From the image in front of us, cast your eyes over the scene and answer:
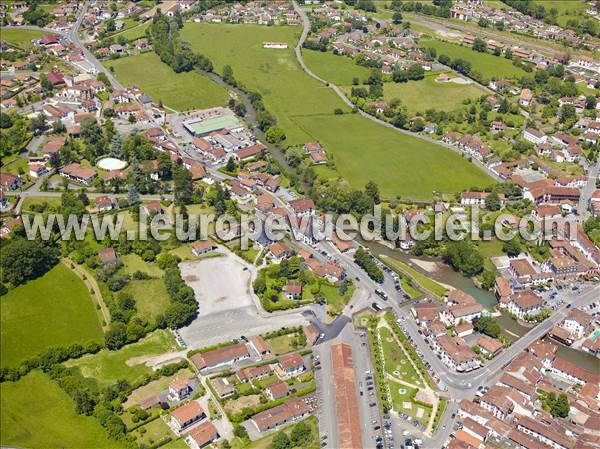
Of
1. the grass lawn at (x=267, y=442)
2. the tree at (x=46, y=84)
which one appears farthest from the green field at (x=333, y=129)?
the grass lawn at (x=267, y=442)

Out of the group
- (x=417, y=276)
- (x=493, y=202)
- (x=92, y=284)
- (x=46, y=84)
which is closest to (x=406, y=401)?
(x=417, y=276)

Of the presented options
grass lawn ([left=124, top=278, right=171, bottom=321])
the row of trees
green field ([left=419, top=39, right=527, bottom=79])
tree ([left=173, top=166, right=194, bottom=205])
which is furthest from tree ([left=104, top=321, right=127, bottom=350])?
green field ([left=419, top=39, right=527, bottom=79])

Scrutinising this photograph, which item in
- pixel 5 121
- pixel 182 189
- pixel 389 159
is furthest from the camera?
pixel 5 121

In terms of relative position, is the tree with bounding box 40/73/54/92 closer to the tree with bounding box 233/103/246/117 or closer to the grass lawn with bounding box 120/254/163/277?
the tree with bounding box 233/103/246/117

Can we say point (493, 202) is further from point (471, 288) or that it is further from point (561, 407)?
point (561, 407)

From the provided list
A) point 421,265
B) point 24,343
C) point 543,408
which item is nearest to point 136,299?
point 24,343

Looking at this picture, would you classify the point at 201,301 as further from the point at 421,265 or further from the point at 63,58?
the point at 63,58

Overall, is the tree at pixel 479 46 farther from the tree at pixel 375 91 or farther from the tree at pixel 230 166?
the tree at pixel 230 166
